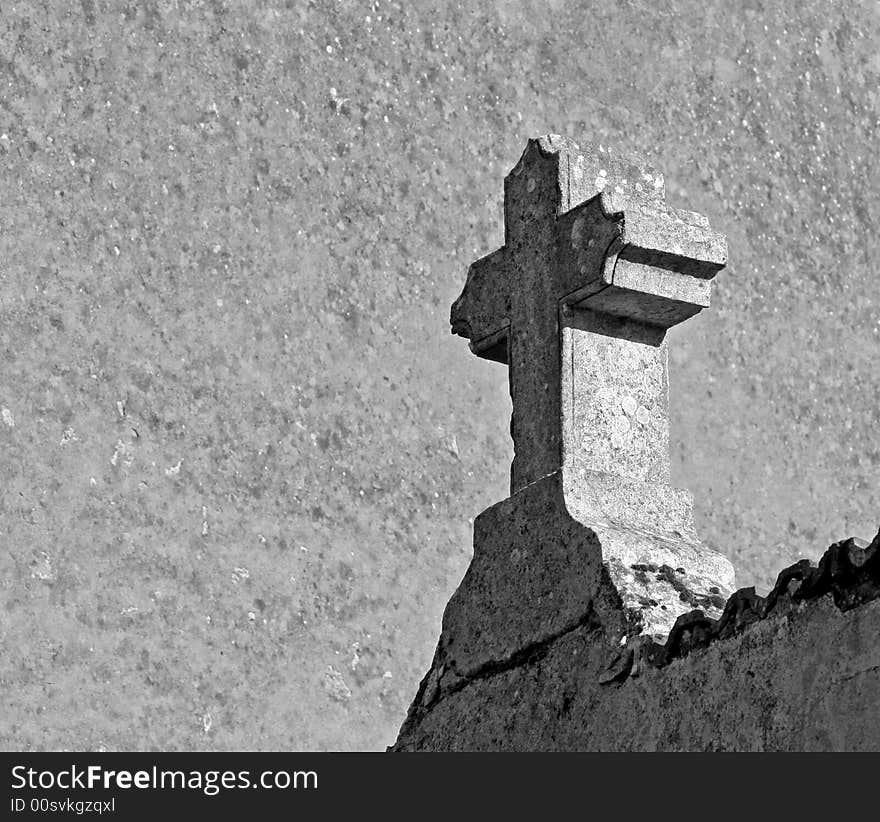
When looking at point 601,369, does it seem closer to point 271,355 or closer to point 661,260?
point 661,260

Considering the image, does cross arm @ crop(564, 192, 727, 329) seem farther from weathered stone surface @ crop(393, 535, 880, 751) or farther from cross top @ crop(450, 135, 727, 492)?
weathered stone surface @ crop(393, 535, 880, 751)

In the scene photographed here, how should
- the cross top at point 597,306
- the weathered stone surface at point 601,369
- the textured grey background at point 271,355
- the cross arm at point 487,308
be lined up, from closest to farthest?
the weathered stone surface at point 601,369, the cross top at point 597,306, the cross arm at point 487,308, the textured grey background at point 271,355

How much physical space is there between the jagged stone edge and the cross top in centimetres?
48

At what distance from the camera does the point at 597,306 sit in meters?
3.92

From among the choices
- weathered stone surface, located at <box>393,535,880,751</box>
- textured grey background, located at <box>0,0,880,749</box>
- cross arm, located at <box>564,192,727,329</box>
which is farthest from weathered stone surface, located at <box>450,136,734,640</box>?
textured grey background, located at <box>0,0,880,749</box>

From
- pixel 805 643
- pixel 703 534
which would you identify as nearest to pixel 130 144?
pixel 703 534

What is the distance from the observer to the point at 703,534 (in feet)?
29.9

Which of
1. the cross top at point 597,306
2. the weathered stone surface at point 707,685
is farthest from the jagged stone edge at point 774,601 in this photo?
the cross top at point 597,306

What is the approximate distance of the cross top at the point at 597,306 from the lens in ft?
12.5

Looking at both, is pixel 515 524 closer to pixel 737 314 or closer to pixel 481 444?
pixel 481 444

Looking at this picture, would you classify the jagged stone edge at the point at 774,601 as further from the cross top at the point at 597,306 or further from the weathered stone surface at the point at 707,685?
the cross top at the point at 597,306

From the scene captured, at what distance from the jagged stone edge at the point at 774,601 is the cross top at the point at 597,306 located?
0.48m

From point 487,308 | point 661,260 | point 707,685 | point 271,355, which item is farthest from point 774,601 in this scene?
point 271,355

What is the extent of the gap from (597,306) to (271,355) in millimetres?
3785
